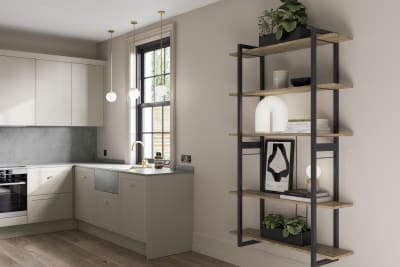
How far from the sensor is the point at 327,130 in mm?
3330

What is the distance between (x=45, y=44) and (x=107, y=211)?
95.9 inches

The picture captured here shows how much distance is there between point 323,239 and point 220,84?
175 cm

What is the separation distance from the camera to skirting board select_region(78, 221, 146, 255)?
4.74 m

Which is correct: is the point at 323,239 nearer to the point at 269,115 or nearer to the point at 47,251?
the point at 269,115

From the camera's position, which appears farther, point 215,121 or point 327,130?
point 215,121

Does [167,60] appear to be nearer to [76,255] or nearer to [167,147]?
[167,147]

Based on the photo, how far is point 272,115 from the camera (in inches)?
140

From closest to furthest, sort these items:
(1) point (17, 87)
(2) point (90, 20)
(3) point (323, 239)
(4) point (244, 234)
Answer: (3) point (323, 239) → (4) point (244, 234) → (2) point (90, 20) → (1) point (17, 87)

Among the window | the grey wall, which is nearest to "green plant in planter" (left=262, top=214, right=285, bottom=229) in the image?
the window

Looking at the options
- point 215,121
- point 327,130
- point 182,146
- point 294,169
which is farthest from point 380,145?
point 182,146

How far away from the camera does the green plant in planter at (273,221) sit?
3.68 meters

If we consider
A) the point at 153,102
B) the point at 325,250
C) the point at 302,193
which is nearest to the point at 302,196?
the point at 302,193

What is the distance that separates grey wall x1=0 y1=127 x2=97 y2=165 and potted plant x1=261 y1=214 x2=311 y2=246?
3444 millimetres

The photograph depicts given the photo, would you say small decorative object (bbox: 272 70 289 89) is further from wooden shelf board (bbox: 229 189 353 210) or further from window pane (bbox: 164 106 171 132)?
window pane (bbox: 164 106 171 132)
